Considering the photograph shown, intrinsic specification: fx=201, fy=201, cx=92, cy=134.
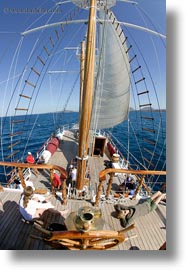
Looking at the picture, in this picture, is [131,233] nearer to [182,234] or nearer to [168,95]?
[182,234]

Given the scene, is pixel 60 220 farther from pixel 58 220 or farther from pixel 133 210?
pixel 133 210

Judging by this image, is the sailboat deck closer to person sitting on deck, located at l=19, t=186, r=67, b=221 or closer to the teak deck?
the teak deck

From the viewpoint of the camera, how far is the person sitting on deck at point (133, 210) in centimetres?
355

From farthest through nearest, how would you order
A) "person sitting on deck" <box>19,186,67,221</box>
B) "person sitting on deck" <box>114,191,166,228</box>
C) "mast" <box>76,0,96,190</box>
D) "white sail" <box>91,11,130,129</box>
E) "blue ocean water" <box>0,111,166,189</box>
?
"white sail" <box>91,11,130,129</box>
"blue ocean water" <box>0,111,166,189</box>
"person sitting on deck" <box>114,191,166,228</box>
"mast" <box>76,0,96,190</box>
"person sitting on deck" <box>19,186,67,221</box>

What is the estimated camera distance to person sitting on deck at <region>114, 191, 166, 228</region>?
3549 millimetres

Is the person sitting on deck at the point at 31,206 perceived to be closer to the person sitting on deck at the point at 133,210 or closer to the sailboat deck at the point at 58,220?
the sailboat deck at the point at 58,220

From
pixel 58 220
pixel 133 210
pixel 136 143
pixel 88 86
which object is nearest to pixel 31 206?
pixel 58 220

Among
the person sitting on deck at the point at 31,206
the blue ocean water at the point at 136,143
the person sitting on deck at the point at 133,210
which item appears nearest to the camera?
the person sitting on deck at the point at 31,206

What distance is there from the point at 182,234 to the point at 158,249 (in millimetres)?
450

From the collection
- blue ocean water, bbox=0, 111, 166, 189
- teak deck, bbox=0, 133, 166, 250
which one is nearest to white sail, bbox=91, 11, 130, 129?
blue ocean water, bbox=0, 111, 166, 189

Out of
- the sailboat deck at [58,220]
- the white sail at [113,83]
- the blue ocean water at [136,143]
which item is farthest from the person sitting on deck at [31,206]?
the white sail at [113,83]

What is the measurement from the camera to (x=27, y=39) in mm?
4742
